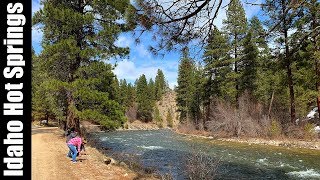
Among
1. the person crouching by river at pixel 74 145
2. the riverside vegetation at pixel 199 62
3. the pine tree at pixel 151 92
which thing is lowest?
the person crouching by river at pixel 74 145

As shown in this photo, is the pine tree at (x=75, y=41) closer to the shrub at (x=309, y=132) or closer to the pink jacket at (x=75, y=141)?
the pink jacket at (x=75, y=141)

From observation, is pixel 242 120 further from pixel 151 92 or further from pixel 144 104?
pixel 151 92

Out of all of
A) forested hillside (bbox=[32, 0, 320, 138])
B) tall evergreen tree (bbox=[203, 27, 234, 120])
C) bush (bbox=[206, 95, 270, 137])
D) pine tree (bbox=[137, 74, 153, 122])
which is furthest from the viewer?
pine tree (bbox=[137, 74, 153, 122])

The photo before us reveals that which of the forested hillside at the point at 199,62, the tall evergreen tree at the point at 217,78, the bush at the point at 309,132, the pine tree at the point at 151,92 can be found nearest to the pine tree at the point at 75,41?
the forested hillside at the point at 199,62

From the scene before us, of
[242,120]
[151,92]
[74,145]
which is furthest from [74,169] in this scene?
[151,92]

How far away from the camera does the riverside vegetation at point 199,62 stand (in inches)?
287

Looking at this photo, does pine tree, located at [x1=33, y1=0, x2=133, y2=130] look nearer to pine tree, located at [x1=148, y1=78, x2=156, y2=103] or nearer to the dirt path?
the dirt path

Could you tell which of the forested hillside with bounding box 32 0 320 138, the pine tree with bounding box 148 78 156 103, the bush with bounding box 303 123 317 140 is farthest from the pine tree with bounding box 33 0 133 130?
the pine tree with bounding box 148 78 156 103

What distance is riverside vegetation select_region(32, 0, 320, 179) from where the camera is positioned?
7289mm

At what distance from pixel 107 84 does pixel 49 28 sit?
15.5ft

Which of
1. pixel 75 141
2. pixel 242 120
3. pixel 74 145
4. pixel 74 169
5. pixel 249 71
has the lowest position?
pixel 74 169

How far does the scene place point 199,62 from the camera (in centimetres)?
724

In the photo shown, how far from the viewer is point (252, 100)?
40656 mm

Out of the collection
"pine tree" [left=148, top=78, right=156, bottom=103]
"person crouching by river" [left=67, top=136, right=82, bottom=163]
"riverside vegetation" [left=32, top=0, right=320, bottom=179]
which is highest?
"pine tree" [left=148, top=78, right=156, bottom=103]
